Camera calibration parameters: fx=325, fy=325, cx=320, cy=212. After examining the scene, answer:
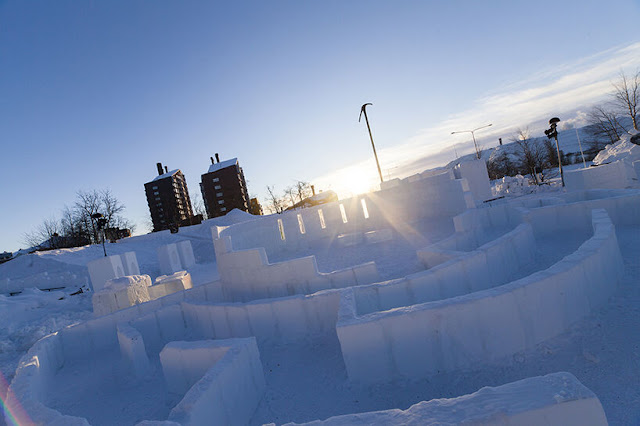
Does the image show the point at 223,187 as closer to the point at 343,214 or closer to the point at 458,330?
the point at 343,214

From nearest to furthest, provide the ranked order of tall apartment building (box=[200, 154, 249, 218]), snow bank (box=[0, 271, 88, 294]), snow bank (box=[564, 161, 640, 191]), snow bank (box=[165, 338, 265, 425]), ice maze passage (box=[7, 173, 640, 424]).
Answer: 1. snow bank (box=[165, 338, 265, 425])
2. ice maze passage (box=[7, 173, 640, 424])
3. snow bank (box=[564, 161, 640, 191])
4. snow bank (box=[0, 271, 88, 294])
5. tall apartment building (box=[200, 154, 249, 218])

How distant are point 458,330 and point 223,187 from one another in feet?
190

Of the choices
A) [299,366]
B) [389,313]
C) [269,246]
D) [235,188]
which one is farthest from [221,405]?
[235,188]

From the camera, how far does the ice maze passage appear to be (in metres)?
3.49

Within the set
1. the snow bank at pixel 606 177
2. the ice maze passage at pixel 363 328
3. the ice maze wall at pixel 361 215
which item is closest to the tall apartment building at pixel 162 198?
the ice maze wall at pixel 361 215

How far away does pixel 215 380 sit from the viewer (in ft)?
11.9

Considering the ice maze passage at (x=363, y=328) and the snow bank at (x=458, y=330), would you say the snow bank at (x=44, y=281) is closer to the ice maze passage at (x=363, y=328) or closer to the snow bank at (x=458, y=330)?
the ice maze passage at (x=363, y=328)

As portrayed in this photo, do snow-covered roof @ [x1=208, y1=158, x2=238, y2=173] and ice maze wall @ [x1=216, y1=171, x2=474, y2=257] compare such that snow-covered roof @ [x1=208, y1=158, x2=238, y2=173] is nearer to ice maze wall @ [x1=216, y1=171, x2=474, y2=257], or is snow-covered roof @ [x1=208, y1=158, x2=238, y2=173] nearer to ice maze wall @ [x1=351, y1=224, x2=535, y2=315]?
ice maze wall @ [x1=216, y1=171, x2=474, y2=257]

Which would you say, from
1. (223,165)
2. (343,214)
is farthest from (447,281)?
(223,165)

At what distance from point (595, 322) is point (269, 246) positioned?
10639mm

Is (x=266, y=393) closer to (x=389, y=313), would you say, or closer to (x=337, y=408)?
(x=337, y=408)

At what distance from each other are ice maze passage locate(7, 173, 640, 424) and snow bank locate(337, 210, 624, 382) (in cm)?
1

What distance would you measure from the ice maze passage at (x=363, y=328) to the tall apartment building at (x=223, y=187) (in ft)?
158

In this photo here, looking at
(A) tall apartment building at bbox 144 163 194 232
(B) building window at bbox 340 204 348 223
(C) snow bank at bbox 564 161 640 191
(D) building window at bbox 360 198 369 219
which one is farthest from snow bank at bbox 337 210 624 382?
(A) tall apartment building at bbox 144 163 194 232
